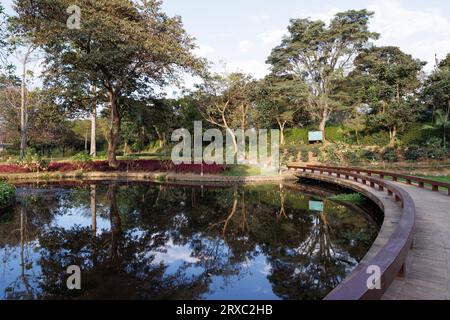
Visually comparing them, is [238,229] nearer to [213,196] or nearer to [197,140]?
[213,196]

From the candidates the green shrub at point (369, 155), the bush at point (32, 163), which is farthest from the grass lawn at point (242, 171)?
the bush at point (32, 163)

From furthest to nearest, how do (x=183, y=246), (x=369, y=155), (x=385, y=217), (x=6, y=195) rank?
(x=369, y=155) → (x=6, y=195) → (x=385, y=217) → (x=183, y=246)

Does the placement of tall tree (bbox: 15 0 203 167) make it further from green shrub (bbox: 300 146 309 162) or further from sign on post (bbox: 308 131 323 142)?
sign on post (bbox: 308 131 323 142)

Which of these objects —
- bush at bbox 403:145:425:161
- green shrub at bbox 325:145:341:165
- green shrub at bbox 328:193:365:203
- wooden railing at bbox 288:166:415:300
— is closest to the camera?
wooden railing at bbox 288:166:415:300

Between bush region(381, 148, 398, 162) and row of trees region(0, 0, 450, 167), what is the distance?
9.82 ft

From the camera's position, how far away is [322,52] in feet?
97.2

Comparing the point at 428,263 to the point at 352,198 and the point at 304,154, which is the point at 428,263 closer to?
the point at 352,198

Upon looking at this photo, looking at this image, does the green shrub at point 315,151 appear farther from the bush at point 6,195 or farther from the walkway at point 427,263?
the bush at point 6,195

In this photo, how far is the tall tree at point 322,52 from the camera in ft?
91.0

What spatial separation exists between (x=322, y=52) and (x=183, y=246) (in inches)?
1124

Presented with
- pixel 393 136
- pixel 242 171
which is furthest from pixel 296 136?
pixel 242 171

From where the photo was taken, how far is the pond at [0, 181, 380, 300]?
452 centimetres

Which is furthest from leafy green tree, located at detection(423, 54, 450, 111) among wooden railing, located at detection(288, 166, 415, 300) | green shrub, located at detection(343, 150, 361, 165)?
wooden railing, located at detection(288, 166, 415, 300)

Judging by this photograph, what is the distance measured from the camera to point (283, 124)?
3119 centimetres
